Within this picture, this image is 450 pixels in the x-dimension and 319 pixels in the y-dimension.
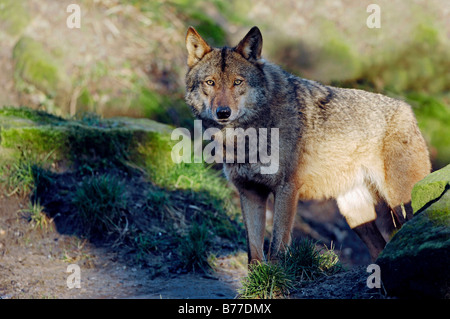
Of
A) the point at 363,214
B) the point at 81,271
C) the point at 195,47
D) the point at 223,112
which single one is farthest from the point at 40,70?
the point at 363,214

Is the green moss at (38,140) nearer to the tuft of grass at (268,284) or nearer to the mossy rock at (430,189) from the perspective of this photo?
the tuft of grass at (268,284)

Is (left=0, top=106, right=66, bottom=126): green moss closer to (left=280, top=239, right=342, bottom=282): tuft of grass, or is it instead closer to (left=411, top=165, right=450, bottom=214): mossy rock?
(left=280, top=239, right=342, bottom=282): tuft of grass

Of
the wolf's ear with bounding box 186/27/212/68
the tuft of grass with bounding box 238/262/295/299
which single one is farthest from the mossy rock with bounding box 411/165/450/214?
the wolf's ear with bounding box 186/27/212/68

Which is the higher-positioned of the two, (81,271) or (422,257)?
(422,257)

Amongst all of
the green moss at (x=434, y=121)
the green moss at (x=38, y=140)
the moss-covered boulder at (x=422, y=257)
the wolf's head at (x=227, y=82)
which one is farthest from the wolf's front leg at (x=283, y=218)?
the green moss at (x=434, y=121)

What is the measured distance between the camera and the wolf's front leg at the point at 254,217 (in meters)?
5.54

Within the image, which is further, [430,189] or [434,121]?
[434,121]

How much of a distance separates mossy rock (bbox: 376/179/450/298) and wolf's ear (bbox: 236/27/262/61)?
8.25 feet

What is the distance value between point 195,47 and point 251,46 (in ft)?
2.06

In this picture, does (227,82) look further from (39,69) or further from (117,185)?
(39,69)

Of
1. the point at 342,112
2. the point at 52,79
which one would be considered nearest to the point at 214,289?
the point at 342,112

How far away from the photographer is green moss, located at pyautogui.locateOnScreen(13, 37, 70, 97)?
33.3 feet

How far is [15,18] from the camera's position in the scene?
11.0 m

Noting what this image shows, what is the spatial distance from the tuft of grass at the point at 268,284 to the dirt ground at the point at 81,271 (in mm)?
1428
